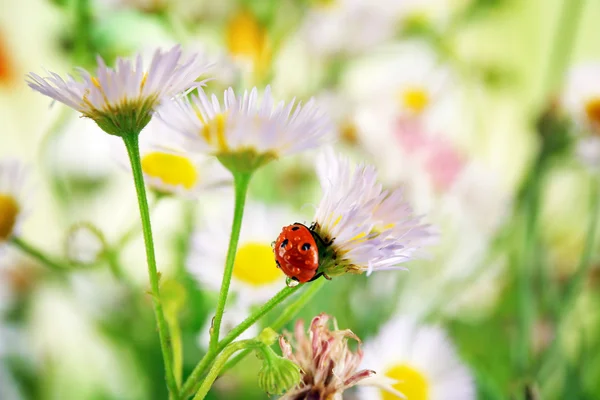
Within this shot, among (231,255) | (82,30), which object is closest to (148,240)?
(231,255)

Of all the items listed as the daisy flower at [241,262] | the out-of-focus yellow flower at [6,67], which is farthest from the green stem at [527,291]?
the out-of-focus yellow flower at [6,67]

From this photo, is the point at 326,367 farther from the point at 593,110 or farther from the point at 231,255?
the point at 593,110

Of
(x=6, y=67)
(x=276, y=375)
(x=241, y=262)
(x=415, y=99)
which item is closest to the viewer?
(x=276, y=375)

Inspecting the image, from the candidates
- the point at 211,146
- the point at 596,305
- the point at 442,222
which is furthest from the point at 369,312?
the point at 596,305

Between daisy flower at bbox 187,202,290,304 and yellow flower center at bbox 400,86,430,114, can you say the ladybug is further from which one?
yellow flower center at bbox 400,86,430,114

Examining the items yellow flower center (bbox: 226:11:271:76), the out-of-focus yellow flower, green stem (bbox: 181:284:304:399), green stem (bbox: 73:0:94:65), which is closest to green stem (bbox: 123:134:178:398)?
green stem (bbox: 181:284:304:399)

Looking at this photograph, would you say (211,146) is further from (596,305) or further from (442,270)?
(596,305)
